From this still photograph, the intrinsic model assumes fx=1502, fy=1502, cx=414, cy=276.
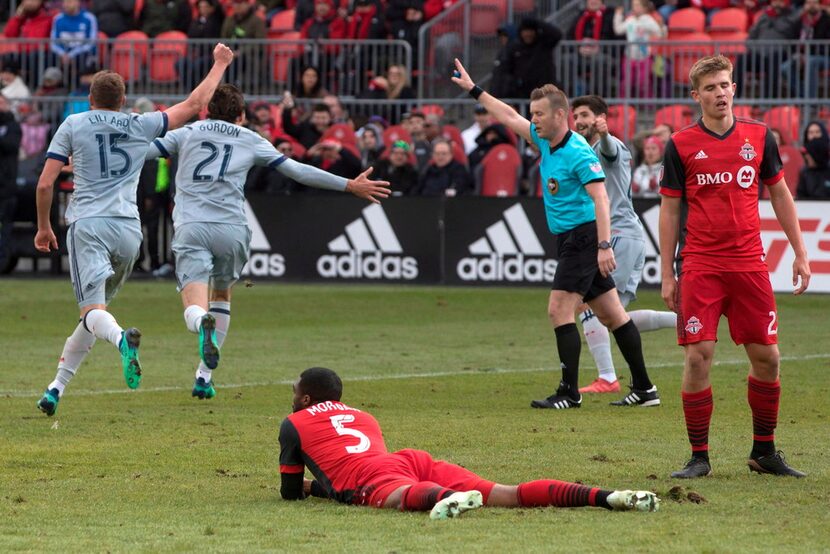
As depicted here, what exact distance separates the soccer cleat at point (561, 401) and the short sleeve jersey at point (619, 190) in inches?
55.4

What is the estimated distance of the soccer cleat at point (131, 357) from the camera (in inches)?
348

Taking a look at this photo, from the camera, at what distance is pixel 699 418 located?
762 centimetres

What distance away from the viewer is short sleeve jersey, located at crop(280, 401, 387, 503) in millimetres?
6789

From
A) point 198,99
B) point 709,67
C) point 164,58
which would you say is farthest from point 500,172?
point 709,67

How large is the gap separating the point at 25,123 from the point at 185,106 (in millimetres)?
14700

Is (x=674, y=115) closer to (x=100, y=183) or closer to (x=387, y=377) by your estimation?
(x=387, y=377)

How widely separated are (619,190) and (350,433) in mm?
4901

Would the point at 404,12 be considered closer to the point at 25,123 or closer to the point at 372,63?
the point at 372,63

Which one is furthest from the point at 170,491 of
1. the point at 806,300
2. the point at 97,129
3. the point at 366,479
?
the point at 806,300

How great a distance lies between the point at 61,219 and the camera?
22281 mm

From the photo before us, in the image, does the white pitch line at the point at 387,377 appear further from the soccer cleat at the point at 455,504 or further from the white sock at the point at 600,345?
the soccer cleat at the point at 455,504

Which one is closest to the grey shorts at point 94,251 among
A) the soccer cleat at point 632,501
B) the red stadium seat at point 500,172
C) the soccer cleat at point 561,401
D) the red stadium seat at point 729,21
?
the soccer cleat at point 561,401

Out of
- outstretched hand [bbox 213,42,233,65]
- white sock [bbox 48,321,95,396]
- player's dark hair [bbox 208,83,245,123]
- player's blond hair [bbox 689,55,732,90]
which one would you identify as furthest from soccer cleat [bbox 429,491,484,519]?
player's dark hair [bbox 208,83,245,123]

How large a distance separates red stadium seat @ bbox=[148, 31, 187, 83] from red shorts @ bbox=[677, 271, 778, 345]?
738 inches
